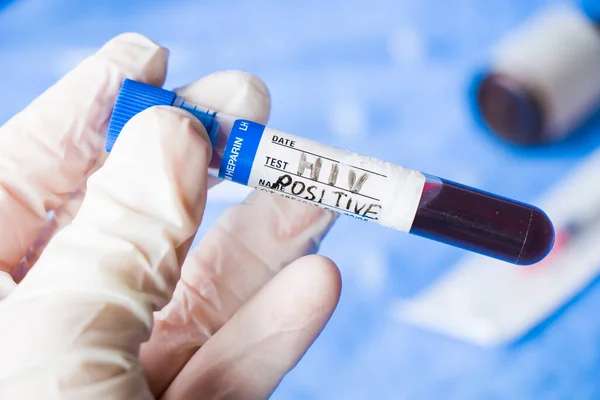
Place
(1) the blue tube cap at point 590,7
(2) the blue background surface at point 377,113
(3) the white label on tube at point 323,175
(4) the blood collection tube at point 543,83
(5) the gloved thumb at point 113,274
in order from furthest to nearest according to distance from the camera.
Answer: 1. (1) the blue tube cap at point 590,7
2. (4) the blood collection tube at point 543,83
3. (2) the blue background surface at point 377,113
4. (3) the white label on tube at point 323,175
5. (5) the gloved thumb at point 113,274

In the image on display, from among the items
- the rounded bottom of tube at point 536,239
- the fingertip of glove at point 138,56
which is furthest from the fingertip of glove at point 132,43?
the rounded bottom of tube at point 536,239

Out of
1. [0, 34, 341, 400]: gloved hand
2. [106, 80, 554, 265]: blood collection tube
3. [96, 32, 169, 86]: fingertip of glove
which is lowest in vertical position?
[0, 34, 341, 400]: gloved hand

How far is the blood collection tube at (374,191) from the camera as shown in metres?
0.68

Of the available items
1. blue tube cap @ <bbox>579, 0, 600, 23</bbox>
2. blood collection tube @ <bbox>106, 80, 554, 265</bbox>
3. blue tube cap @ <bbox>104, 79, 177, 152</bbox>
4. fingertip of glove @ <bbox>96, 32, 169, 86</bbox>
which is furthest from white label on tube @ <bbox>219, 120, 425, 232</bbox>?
blue tube cap @ <bbox>579, 0, 600, 23</bbox>

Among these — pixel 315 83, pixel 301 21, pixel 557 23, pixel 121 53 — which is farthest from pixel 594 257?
pixel 121 53

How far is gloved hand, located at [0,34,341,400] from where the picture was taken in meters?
A: 0.57

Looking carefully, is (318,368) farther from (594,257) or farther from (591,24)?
(591,24)

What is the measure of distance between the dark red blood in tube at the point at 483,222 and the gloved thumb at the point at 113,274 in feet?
0.92

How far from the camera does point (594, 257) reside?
47.5 inches

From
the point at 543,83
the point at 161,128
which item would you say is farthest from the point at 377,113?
the point at 161,128

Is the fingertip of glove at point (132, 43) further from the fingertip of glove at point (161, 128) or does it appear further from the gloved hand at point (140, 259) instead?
the fingertip of glove at point (161, 128)

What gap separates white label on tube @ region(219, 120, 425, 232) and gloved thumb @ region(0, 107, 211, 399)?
0.19 ft

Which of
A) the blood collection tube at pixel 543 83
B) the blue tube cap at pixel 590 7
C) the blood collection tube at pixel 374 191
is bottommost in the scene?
the blood collection tube at pixel 374 191

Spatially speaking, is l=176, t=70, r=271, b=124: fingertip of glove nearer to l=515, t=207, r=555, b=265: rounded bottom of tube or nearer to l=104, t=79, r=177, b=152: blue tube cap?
l=104, t=79, r=177, b=152: blue tube cap
